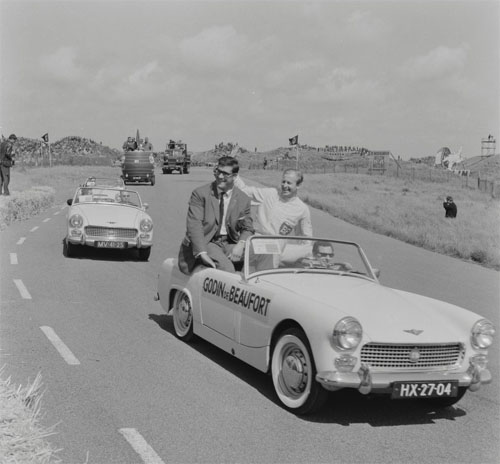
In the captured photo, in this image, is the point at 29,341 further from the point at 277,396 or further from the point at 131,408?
the point at 277,396

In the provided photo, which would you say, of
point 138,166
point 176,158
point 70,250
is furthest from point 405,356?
point 176,158

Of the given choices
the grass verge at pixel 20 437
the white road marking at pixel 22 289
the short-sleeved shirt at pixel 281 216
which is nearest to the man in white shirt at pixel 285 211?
the short-sleeved shirt at pixel 281 216

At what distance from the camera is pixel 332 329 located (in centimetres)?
514

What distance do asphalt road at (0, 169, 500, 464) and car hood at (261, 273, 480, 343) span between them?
66 cm

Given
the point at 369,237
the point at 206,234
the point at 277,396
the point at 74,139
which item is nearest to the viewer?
the point at 277,396

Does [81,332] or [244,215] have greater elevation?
[244,215]

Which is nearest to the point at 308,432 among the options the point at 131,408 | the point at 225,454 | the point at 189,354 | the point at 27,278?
the point at 225,454

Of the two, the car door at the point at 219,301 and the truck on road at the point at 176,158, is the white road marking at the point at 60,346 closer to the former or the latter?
the car door at the point at 219,301

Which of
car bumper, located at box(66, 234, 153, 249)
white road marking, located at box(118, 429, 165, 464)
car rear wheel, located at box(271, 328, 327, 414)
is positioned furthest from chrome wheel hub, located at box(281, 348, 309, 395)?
car bumper, located at box(66, 234, 153, 249)

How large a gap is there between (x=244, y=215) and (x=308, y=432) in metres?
3.17

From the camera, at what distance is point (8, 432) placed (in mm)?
4090

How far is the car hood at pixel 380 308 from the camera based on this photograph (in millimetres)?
5332

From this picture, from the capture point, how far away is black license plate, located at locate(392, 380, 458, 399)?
5133 millimetres

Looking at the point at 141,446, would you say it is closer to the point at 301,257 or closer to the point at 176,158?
the point at 301,257
